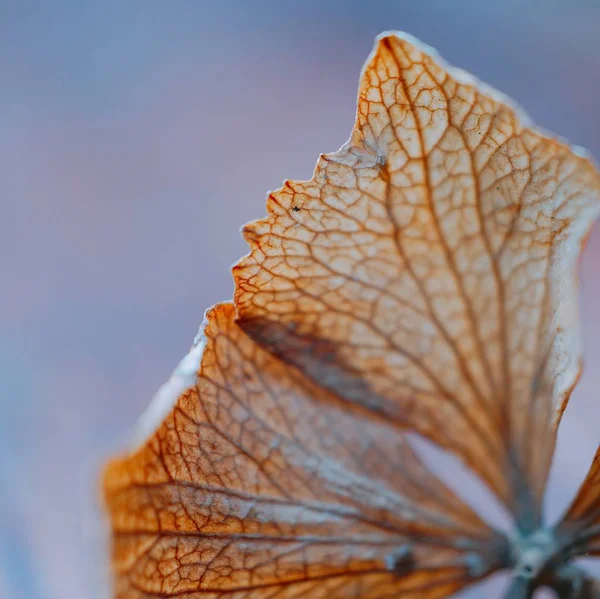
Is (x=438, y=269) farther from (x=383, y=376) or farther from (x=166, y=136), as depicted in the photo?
(x=166, y=136)

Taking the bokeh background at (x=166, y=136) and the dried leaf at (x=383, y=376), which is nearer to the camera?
the dried leaf at (x=383, y=376)

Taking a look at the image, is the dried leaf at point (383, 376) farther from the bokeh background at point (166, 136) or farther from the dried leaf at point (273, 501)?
the bokeh background at point (166, 136)

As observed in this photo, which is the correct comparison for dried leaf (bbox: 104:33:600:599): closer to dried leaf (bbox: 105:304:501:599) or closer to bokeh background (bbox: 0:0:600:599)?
dried leaf (bbox: 105:304:501:599)

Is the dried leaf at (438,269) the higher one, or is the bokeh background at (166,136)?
the bokeh background at (166,136)

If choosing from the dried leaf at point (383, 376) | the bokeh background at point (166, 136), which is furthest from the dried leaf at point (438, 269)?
the bokeh background at point (166, 136)

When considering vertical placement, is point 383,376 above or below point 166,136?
below

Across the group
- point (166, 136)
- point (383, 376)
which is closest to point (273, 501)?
point (383, 376)
